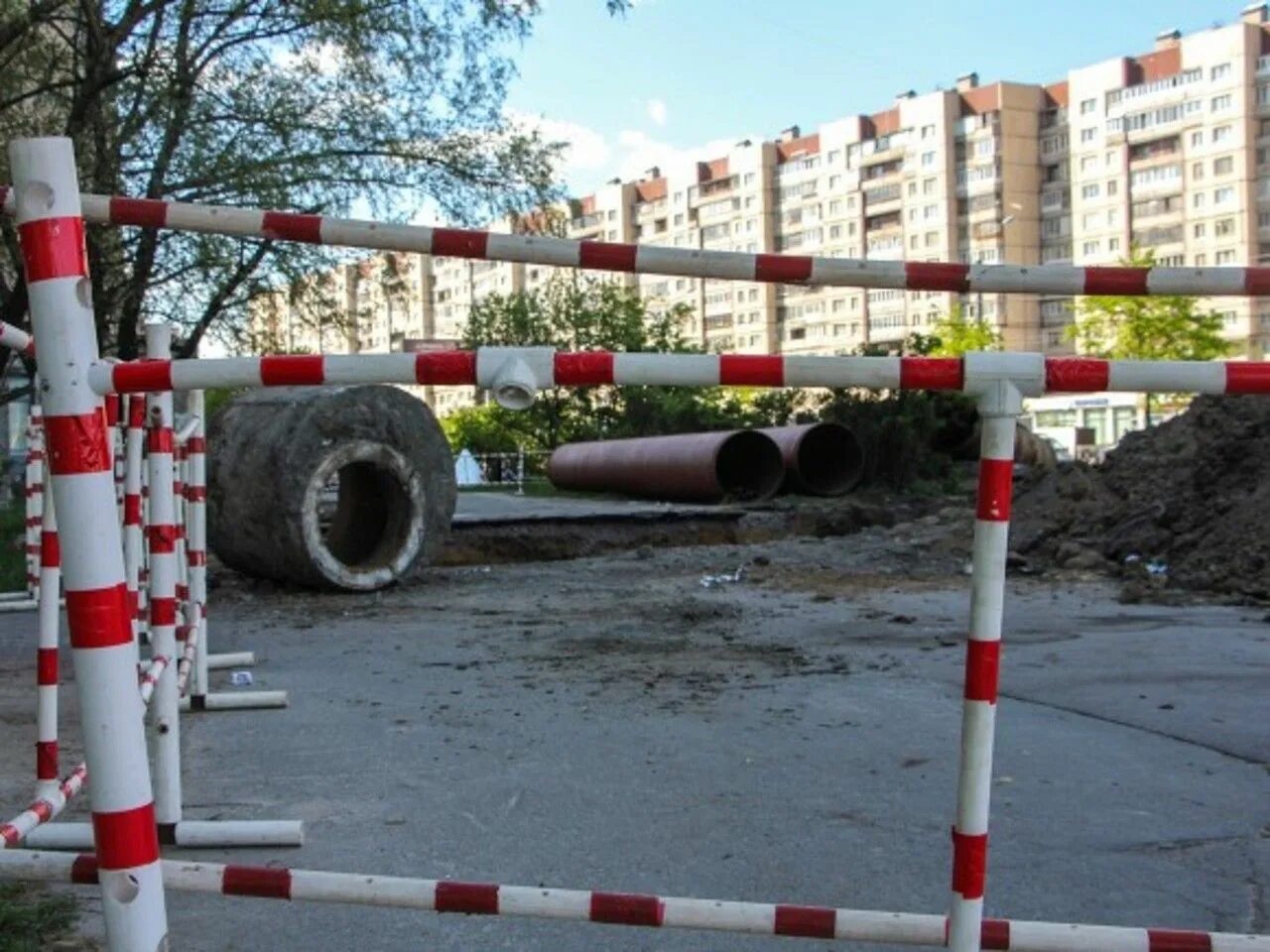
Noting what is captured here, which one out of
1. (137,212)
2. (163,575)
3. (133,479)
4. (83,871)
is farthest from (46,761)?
(137,212)

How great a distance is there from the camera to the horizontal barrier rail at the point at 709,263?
3391 mm

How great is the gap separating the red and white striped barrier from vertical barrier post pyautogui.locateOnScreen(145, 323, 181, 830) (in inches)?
66.4

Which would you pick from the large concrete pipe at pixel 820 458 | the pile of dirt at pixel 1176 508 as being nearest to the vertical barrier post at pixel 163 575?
the pile of dirt at pixel 1176 508

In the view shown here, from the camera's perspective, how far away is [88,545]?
2340 mm

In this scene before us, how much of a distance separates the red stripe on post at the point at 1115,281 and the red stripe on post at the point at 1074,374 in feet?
2.61

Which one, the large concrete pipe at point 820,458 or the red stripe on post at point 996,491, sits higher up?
the red stripe on post at point 996,491

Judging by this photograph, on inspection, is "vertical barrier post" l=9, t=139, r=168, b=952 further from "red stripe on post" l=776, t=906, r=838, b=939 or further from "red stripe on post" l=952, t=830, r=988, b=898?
"red stripe on post" l=952, t=830, r=988, b=898

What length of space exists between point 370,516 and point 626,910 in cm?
1191

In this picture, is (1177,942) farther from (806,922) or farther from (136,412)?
(136,412)

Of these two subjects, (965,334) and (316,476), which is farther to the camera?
(965,334)

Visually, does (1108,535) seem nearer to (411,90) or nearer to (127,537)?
(411,90)

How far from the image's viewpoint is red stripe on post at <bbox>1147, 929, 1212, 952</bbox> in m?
2.75

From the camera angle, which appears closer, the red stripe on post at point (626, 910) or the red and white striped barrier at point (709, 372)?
the red and white striped barrier at point (709, 372)

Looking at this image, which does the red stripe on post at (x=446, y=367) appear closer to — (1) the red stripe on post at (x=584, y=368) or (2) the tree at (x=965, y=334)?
(1) the red stripe on post at (x=584, y=368)
